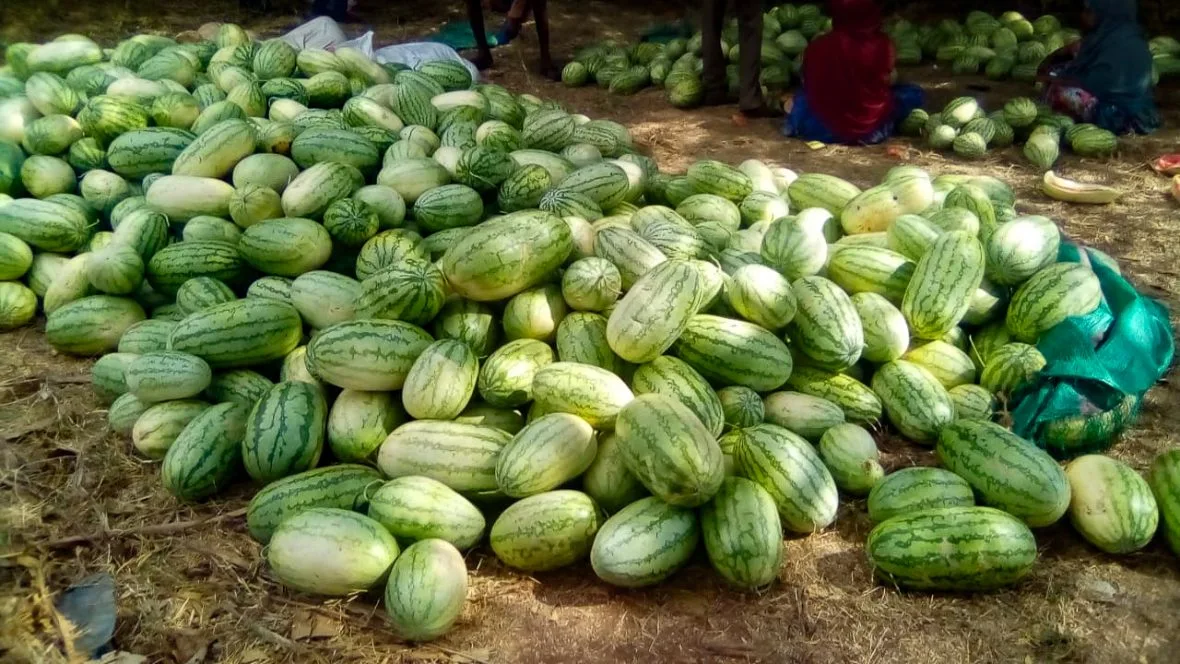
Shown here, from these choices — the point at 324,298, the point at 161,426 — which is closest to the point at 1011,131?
the point at 324,298

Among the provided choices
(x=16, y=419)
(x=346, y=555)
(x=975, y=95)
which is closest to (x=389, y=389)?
(x=346, y=555)

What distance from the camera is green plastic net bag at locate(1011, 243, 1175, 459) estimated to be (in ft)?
11.2

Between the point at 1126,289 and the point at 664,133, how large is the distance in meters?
4.51

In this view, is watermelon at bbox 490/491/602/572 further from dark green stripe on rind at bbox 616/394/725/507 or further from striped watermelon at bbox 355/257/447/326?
striped watermelon at bbox 355/257/447/326

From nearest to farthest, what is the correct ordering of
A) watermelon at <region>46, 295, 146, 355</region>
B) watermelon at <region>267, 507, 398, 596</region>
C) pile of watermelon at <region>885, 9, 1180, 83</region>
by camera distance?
watermelon at <region>267, 507, 398, 596</region> → watermelon at <region>46, 295, 146, 355</region> → pile of watermelon at <region>885, 9, 1180, 83</region>

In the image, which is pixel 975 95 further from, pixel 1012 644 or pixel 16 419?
pixel 16 419

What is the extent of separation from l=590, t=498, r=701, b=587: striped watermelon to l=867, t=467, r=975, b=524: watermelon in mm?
697

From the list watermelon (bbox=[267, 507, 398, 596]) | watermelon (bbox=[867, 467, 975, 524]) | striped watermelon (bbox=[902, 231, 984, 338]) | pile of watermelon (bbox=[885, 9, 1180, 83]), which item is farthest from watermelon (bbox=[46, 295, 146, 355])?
pile of watermelon (bbox=[885, 9, 1180, 83])

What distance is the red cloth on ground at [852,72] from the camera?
7.47 metres

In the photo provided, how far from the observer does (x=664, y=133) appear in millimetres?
7871

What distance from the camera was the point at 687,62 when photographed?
30.0 ft

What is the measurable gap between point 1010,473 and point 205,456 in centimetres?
285

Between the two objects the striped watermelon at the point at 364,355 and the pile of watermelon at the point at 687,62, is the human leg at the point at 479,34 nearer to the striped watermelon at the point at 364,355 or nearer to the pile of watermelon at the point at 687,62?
the pile of watermelon at the point at 687,62

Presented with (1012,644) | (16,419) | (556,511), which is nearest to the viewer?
(1012,644)
